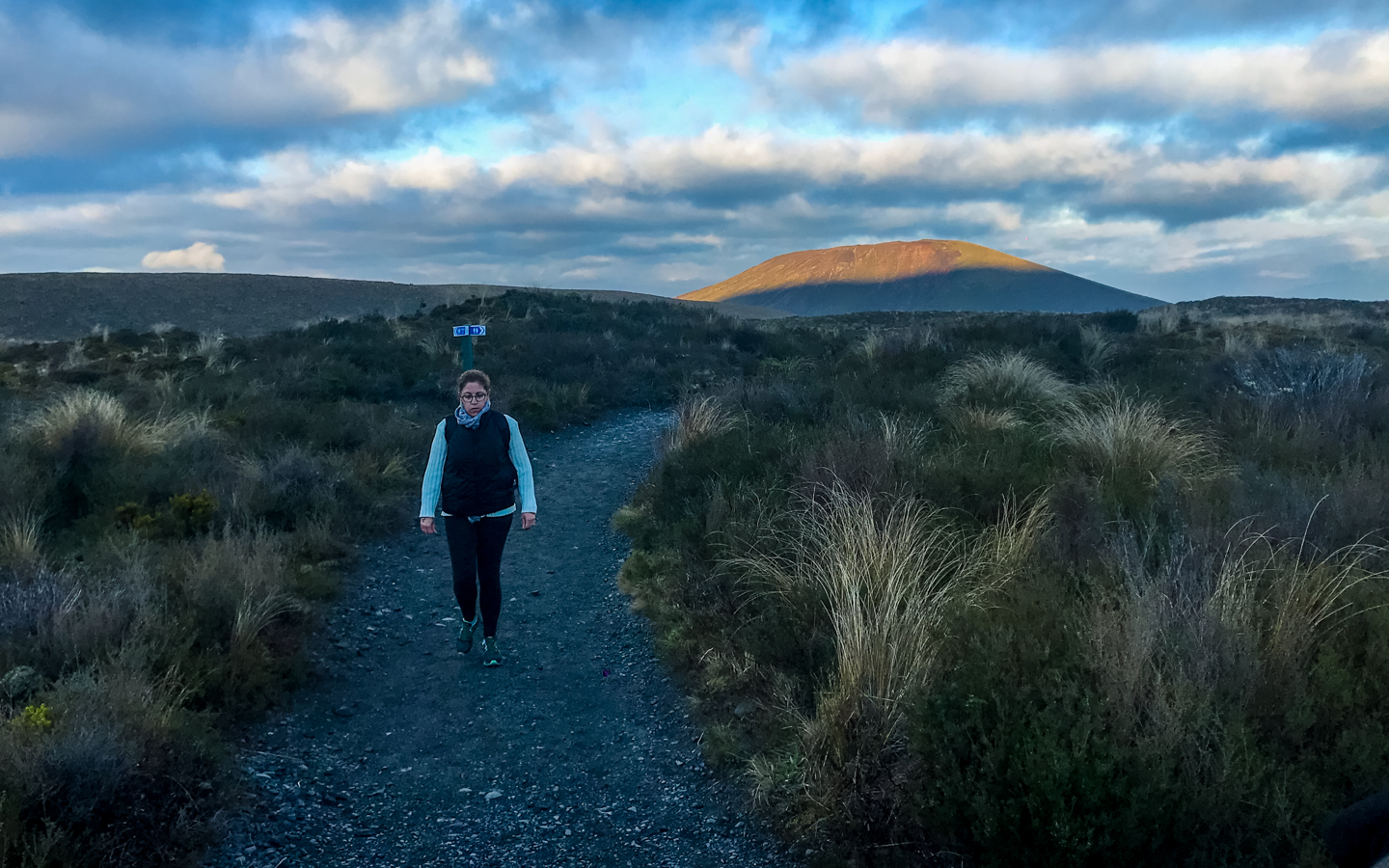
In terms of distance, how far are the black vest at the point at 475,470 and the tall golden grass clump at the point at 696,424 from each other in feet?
13.1

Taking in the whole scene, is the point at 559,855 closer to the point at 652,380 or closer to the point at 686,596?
the point at 686,596

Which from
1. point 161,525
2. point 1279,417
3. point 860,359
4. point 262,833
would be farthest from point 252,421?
point 1279,417

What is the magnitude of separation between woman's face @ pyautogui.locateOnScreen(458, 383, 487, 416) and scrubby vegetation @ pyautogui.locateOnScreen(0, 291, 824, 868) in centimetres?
174

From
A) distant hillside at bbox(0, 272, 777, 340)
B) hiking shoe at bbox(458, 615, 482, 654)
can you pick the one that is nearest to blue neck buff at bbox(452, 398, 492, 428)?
hiking shoe at bbox(458, 615, 482, 654)

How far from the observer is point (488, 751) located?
4.30m

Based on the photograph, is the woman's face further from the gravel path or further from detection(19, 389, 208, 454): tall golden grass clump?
detection(19, 389, 208, 454): tall golden grass clump

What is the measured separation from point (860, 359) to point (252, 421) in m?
9.71

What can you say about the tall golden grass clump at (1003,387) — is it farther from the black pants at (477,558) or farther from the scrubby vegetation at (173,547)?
the scrubby vegetation at (173,547)

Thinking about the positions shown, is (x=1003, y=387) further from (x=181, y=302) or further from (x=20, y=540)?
(x=181, y=302)

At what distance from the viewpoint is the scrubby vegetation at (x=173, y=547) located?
3.07 m

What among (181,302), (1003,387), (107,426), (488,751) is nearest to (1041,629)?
(488,751)

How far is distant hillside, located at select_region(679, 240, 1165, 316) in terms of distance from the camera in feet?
325

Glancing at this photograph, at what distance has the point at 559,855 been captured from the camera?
341cm

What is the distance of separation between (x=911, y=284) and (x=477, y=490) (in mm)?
112936
